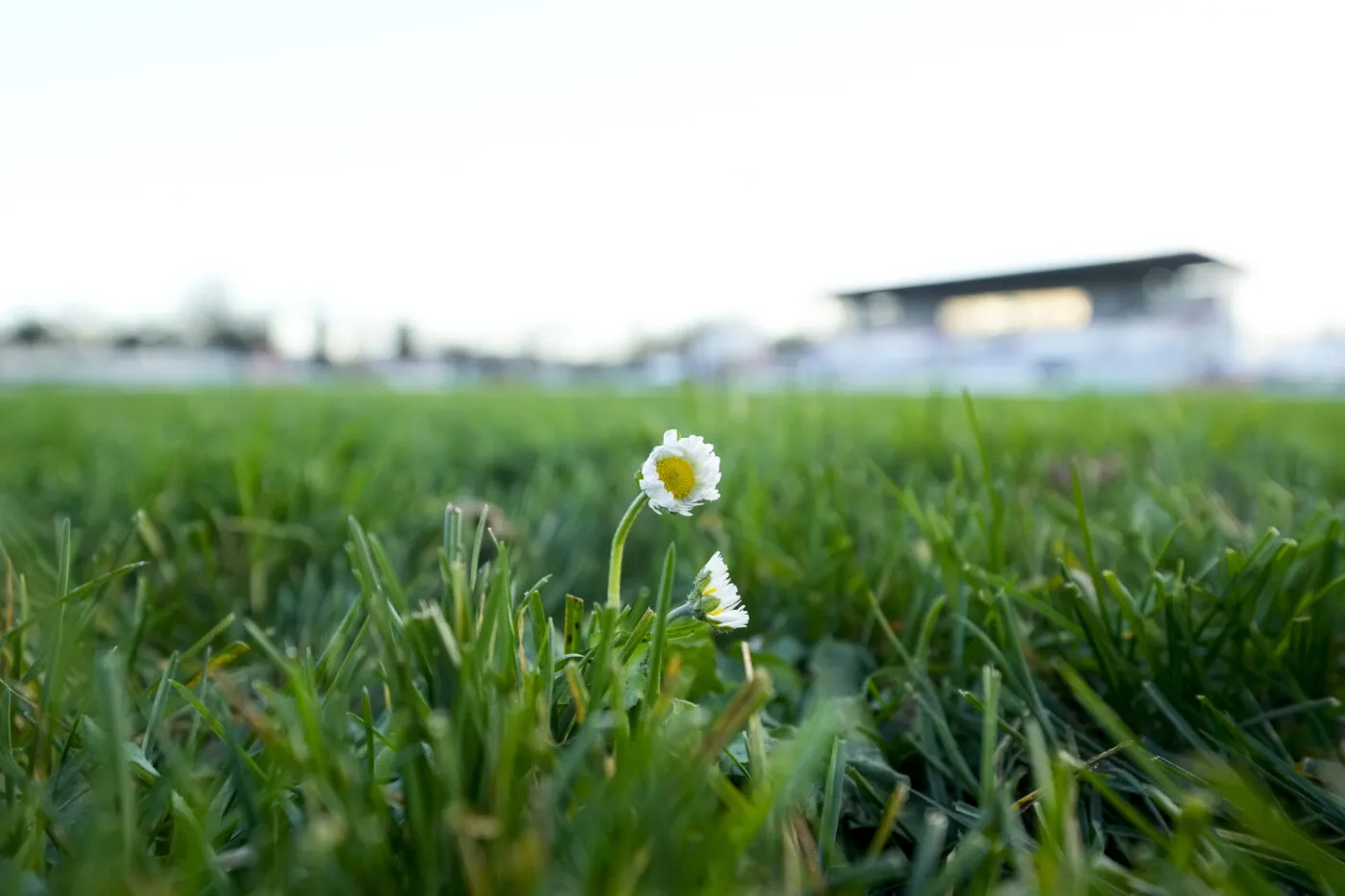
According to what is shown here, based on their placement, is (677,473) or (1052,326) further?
(1052,326)

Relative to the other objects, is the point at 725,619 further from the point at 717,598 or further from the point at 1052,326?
the point at 1052,326

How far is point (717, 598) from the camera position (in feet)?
1.41

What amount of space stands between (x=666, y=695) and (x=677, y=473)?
0.41ft

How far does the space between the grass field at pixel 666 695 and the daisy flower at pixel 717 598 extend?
21 mm

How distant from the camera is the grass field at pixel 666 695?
0.31 m

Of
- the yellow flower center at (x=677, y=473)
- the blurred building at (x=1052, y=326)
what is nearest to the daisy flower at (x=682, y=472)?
the yellow flower center at (x=677, y=473)

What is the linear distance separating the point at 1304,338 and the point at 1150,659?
2583 cm

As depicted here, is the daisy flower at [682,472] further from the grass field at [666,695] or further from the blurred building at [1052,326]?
the blurred building at [1052,326]

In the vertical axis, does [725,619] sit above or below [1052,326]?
below

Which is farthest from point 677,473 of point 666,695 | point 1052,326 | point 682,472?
point 1052,326

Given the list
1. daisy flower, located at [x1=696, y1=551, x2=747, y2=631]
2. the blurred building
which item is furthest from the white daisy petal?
the blurred building

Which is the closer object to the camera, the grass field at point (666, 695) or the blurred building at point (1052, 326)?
the grass field at point (666, 695)

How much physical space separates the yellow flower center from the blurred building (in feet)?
65.0

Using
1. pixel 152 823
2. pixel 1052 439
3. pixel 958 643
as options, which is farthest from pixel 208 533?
pixel 1052 439
